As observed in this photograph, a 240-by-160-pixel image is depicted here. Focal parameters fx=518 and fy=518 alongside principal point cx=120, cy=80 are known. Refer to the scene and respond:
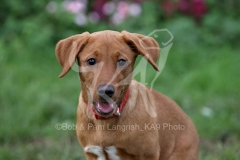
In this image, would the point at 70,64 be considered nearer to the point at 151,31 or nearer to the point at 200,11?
the point at 151,31

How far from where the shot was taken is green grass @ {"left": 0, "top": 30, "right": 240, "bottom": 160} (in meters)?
5.82

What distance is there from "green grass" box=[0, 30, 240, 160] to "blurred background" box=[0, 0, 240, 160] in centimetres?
1

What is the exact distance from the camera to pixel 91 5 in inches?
390

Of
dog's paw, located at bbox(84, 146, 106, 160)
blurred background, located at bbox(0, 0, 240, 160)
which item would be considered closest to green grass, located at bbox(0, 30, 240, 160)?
blurred background, located at bbox(0, 0, 240, 160)

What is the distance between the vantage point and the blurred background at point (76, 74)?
6.05 m

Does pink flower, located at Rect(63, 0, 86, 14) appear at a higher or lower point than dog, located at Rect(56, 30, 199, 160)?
lower

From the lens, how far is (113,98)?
4258 mm

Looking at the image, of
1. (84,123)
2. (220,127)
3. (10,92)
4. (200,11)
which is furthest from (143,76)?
(200,11)

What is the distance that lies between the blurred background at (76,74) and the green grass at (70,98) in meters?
0.01

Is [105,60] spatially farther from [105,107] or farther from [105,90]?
[105,107]

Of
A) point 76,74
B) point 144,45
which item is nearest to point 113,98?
point 144,45

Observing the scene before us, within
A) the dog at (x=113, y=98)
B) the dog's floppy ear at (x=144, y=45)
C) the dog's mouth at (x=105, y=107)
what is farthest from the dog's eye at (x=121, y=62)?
the dog's mouth at (x=105, y=107)

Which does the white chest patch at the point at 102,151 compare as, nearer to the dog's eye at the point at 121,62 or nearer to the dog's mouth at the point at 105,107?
the dog's mouth at the point at 105,107

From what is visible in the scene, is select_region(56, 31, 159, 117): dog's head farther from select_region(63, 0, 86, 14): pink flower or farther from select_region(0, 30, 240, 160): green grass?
select_region(63, 0, 86, 14): pink flower
